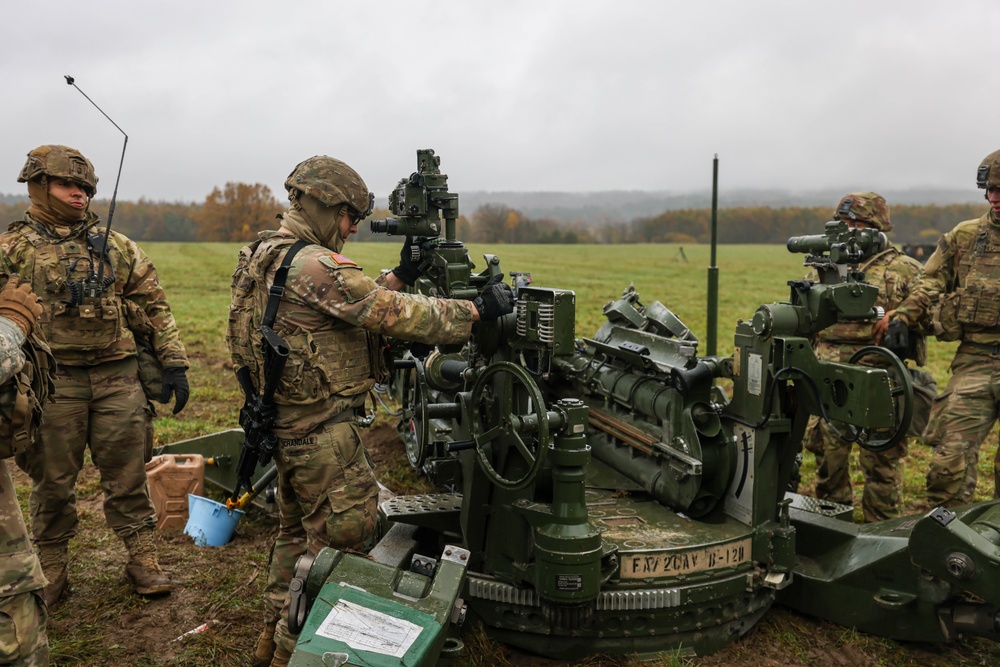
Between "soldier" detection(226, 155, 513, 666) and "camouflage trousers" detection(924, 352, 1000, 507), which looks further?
"camouflage trousers" detection(924, 352, 1000, 507)

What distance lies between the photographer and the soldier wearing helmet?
7.00 meters

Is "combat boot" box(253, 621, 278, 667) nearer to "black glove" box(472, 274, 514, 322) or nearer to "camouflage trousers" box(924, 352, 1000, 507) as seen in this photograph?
"black glove" box(472, 274, 514, 322)

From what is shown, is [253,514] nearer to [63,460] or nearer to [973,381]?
[63,460]

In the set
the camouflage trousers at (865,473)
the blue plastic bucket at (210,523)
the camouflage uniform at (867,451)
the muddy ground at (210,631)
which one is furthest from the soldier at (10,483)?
the camouflage uniform at (867,451)

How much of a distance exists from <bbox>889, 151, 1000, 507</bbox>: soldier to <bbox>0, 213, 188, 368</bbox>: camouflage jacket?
5674 mm

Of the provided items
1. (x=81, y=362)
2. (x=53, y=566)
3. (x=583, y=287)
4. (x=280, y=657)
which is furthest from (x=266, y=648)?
(x=583, y=287)

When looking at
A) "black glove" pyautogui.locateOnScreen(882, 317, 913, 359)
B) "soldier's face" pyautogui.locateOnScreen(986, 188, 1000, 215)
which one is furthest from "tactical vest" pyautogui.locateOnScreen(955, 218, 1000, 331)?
"black glove" pyautogui.locateOnScreen(882, 317, 913, 359)

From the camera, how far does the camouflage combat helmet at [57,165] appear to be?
18.1 feet

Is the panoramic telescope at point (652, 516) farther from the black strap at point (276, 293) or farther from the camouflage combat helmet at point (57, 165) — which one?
the camouflage combat helmet at point (57, 165)

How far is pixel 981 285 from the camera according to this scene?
630cm

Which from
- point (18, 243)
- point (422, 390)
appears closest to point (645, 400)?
point (422, 390)

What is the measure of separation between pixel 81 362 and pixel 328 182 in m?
2.24

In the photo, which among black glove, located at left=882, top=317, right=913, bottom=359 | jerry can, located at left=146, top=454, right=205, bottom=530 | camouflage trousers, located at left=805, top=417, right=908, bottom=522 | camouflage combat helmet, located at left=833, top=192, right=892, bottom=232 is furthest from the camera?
camouflage combat helmet, located at left=833, top=192, right=892, bottom=232

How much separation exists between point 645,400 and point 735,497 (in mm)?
892
